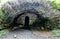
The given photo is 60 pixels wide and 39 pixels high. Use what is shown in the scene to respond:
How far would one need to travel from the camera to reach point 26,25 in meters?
11.9

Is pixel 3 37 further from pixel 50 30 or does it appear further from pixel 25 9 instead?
pixel 50 30

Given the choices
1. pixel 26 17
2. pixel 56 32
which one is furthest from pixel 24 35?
pixel 26 17

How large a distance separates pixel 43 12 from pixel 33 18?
3.95ft

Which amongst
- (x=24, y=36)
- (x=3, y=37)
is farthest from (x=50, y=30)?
(x=3, y=37)

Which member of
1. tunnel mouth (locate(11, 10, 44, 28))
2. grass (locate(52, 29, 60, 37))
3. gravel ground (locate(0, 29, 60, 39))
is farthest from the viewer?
tunnel mouth (locate(11, 10, 44, 28))

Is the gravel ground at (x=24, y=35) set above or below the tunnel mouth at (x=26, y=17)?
below

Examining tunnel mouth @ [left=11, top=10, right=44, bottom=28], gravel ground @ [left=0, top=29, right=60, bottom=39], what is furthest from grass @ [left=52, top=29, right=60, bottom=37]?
tunnel mouth @ [left=11, top=10, right=44, bottom=28]

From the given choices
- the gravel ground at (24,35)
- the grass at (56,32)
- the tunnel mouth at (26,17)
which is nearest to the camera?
the gravel ground at (24,35)

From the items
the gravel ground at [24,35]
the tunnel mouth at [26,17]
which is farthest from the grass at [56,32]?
the tunnel mouth at [26,17]

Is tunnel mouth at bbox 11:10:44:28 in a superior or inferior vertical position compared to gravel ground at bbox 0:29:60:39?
superior

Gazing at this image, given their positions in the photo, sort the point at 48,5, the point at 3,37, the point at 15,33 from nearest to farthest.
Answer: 1. the point at 3,37
2. the point at 15,33
3. the point at 48,5

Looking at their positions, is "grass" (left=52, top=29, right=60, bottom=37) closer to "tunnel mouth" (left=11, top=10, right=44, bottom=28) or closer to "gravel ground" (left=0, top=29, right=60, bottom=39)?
"gravel ground" (left=0, top=29, right=60, bottom=39)

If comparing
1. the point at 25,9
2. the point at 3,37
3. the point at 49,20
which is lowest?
the point at 3,37

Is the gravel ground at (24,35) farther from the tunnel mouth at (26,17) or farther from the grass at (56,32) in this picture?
the tunnel mouth at (26,17)
